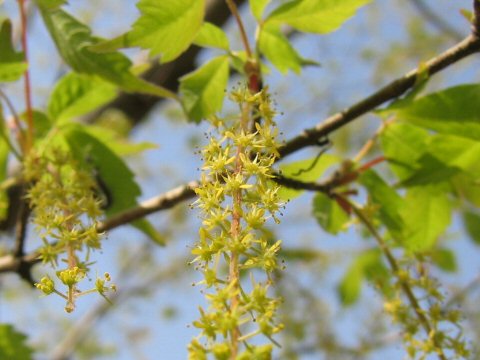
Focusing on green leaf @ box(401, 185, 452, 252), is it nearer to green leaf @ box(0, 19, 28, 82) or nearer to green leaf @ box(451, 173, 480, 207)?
green leaf @ box(451, 173, 480, 207)

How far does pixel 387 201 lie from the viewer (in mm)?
1877

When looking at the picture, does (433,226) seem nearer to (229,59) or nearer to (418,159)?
(418,159)

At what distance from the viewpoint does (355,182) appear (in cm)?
201

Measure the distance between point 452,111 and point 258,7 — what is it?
66 cm

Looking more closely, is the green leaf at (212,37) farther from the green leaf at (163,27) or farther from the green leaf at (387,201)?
the green leaf at (387,201)

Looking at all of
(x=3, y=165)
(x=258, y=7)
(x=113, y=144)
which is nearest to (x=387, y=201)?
(x=258, y=7)

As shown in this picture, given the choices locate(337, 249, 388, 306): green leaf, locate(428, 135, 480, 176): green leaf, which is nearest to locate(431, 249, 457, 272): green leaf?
locate(337, 249, 388, 306): green leaf

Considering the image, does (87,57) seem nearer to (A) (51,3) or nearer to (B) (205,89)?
(A) (51,3)

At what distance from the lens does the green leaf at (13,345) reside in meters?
1.98

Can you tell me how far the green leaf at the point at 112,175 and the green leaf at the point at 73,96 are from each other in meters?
0.13

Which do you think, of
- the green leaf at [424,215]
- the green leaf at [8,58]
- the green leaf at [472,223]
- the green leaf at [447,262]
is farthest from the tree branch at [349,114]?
the green leaf at [447,262]

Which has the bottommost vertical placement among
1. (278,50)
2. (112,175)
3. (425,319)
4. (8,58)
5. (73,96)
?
(425,319)

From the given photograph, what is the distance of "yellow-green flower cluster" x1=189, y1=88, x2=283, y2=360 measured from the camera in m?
0.87

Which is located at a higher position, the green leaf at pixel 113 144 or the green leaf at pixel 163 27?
the green leaf at pixel 113 144
